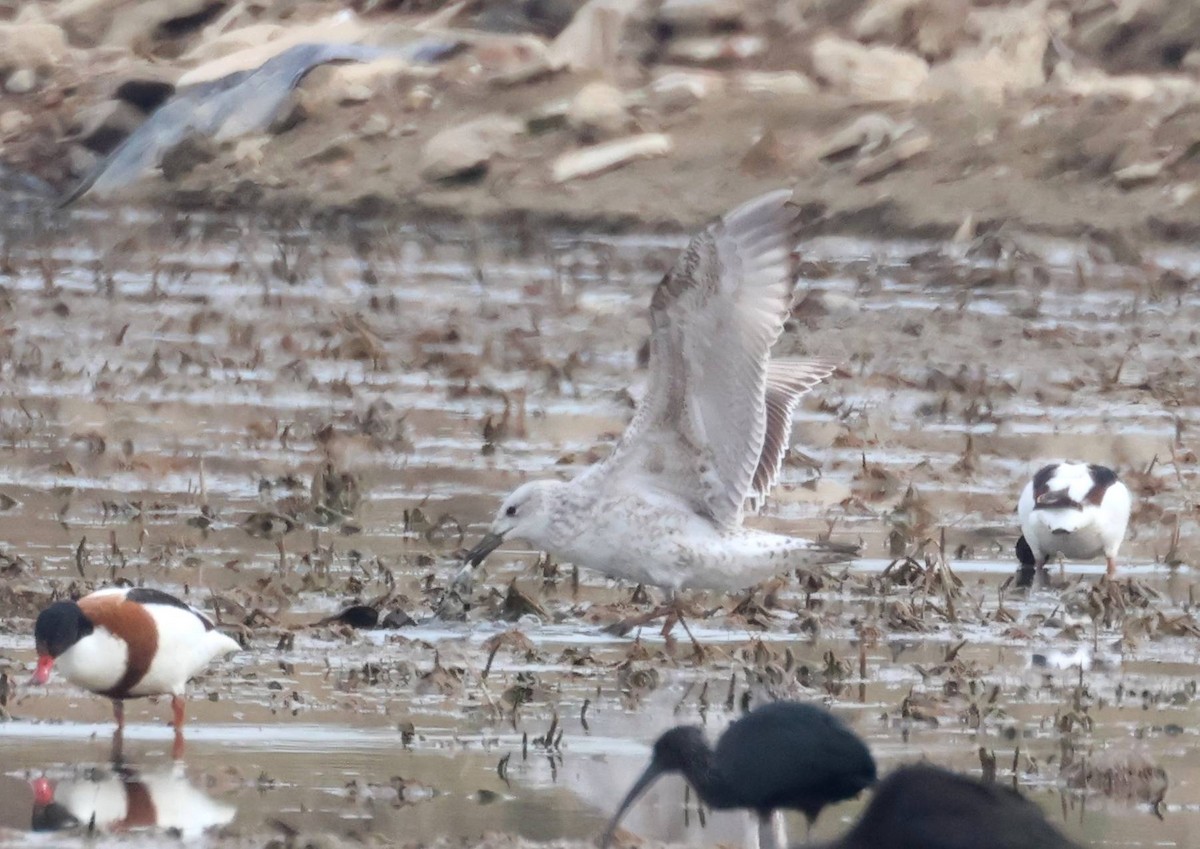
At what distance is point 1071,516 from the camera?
11906 mm

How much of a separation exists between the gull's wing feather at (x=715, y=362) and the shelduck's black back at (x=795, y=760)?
430 cm

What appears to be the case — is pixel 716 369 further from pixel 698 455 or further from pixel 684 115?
pixel 684 115

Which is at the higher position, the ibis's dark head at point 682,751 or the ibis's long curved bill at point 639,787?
the ibis's dark head at point 682,751

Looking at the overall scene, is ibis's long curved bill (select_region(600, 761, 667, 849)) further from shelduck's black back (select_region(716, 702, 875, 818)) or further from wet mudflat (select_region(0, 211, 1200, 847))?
shelduck's black back (select_region(716, 702, 875, 818))

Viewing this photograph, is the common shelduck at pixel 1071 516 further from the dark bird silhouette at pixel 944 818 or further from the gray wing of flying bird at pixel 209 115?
the gray wing of flying bird at pixel 209 115

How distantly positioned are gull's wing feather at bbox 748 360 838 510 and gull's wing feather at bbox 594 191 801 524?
20 cm

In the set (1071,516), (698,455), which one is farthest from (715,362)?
(1071,516)

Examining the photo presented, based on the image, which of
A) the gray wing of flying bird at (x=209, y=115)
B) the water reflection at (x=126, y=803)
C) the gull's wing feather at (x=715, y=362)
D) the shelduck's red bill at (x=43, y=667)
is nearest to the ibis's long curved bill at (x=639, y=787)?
the water reflection at (x=126, y=803)

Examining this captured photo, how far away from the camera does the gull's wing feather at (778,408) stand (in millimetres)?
11633

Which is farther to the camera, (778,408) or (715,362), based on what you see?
(778,408)

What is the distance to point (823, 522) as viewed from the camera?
12859 mm

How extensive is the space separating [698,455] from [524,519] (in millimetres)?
776

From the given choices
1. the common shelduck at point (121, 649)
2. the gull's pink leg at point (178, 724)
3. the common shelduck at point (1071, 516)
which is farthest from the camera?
the common shelduck at point (1071, 516)

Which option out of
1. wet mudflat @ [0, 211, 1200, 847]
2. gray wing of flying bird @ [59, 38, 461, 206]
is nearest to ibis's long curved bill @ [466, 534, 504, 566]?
wet mudflat @ [0, 211, 1200, 847]
